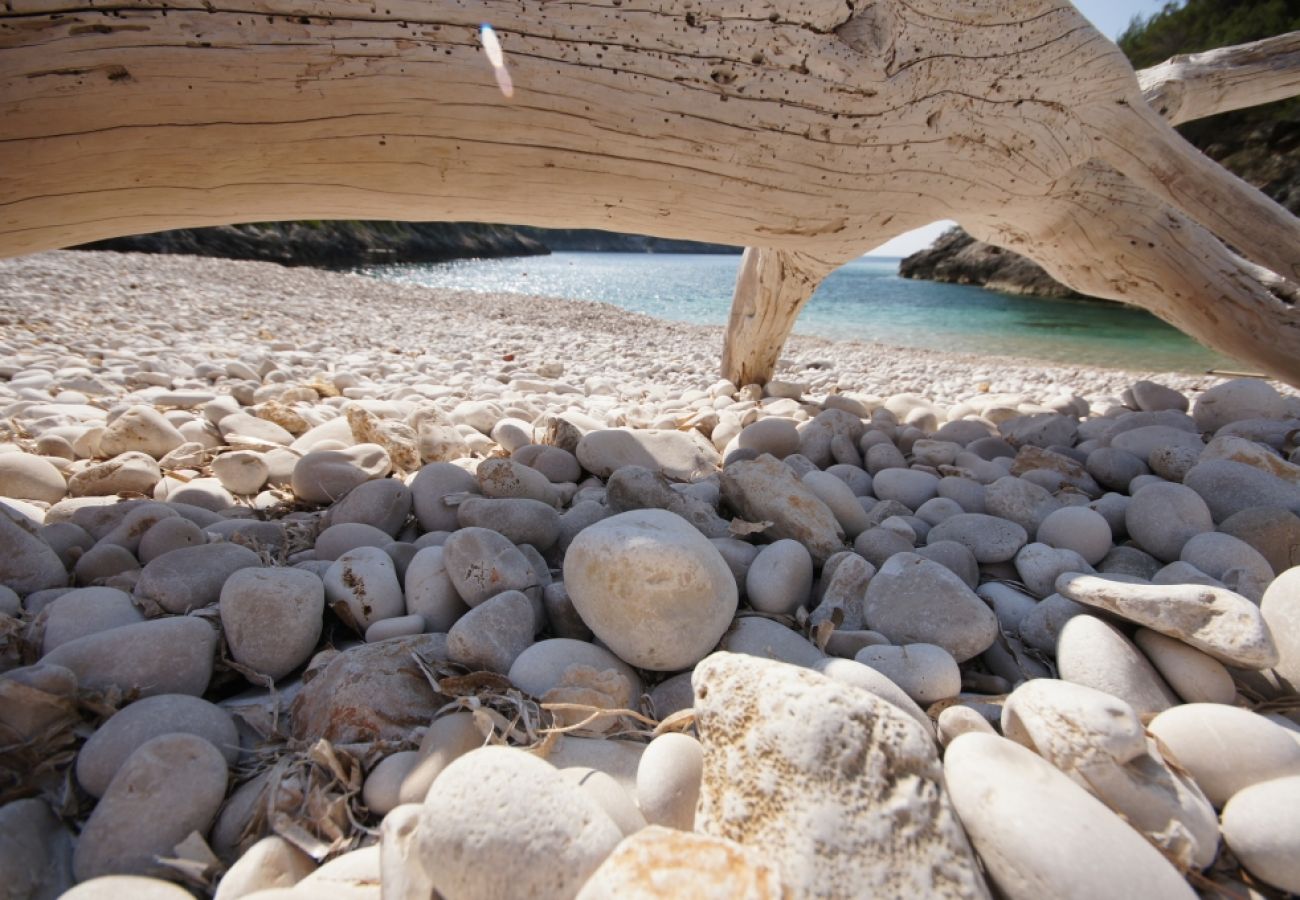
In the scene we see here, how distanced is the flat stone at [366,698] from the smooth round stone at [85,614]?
0.42 meters

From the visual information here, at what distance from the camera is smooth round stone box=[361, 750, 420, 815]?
98 cm

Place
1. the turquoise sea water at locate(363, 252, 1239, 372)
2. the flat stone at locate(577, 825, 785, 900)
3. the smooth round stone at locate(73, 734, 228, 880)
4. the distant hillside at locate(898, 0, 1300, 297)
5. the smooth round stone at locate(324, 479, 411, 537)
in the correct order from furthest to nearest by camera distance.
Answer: the distant hillside at locate(898, 0, 1300, 297)
the turquoise sea water at locate(363, 252, 1239, 372)
the smooth round stone at locate(324, 479, 411, 537)
the smooth round stone at locate(73, 734, 228, 880)
the flat stone at locate(577, 825, 785, 900)

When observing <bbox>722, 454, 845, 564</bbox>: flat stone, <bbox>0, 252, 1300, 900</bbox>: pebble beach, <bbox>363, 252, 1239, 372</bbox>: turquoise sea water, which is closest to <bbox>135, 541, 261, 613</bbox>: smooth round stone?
<bbox>0, 252, 1300, 900</bbox>: pebble beach

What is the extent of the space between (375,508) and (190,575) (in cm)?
47

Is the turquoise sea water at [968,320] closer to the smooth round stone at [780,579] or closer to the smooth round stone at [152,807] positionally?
the smooth round stone at [780,579]

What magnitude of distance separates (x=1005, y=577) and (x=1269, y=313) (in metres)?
2.37

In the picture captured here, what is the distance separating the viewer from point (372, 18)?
1.75 metres

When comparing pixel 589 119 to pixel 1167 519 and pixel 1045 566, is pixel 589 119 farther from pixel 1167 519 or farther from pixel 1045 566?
pixel 1167 519

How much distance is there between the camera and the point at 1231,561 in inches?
60.9

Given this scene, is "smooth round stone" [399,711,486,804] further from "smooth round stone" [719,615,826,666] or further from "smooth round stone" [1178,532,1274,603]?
"smooth round stone" [1178,532,1274,603]

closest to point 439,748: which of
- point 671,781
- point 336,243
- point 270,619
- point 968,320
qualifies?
point 671,781

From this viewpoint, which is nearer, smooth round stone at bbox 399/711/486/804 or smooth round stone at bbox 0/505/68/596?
smooth round stone at bbox 399/711/486/804

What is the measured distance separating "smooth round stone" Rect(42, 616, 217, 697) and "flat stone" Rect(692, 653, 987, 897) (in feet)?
3.11

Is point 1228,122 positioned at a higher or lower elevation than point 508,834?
higher
